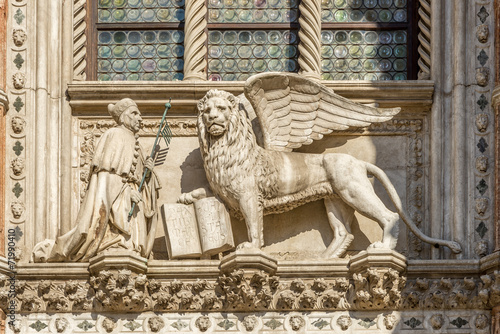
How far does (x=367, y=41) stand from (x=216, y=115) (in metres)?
2.28

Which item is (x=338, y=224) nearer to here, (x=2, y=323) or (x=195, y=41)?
(x=195, y=41)

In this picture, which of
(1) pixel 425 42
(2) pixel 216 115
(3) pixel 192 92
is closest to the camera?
(2) pixel 216 115

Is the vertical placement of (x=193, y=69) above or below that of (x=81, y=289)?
above

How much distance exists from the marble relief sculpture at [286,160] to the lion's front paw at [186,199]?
0.03ft

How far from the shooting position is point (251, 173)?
51.7 ft

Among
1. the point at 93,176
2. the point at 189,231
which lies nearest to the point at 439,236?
the point at 189,231

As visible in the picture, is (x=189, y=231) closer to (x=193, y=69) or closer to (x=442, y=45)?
(x=193, y=69)

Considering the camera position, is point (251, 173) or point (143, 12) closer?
point (251, 173)

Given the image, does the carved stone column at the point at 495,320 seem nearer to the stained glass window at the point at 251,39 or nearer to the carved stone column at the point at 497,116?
the carved stone column at the point at 497,116

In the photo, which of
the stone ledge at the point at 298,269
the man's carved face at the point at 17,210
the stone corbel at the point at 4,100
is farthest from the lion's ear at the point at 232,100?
the man's carved face at the point at 17,210

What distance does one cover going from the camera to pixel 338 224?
15953 mm

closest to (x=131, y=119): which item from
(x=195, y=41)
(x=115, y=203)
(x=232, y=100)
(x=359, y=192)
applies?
(x=115, y=203)

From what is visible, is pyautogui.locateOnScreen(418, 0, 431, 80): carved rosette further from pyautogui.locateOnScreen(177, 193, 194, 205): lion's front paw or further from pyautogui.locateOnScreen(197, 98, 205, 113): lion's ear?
pyautogui.locateOnScreen(177, 193, 194, 205): lion's front paw

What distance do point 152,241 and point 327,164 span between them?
1939mm
